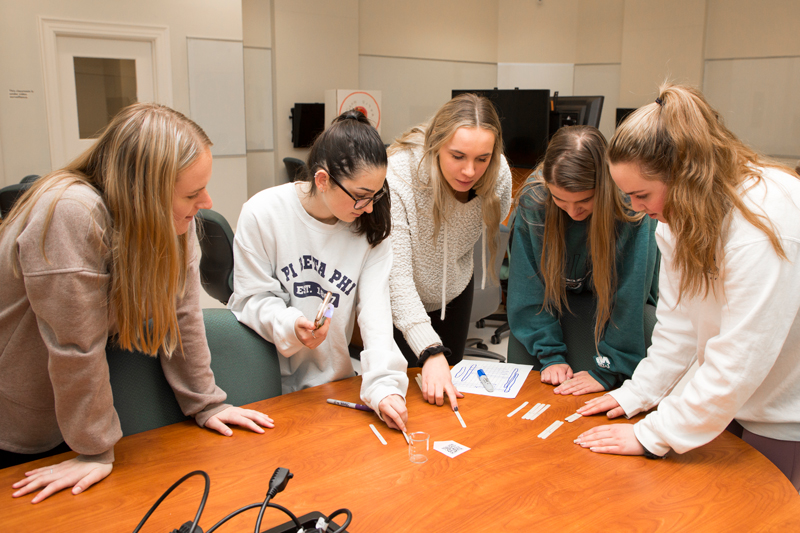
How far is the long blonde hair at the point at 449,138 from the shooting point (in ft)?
6.06

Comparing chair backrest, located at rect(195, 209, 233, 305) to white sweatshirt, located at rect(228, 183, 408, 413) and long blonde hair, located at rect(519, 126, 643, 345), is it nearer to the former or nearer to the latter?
white sweatshirt, located at rect(228, 183, 408, 413)

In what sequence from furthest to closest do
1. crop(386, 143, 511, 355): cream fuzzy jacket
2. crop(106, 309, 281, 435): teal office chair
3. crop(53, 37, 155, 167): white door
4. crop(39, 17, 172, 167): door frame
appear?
crop(53, 37, 155, 167): white door, crop(39, 17, 172, 167): door frame, crop(386, 143, 511, 355): cream fuzzy jacket, crop(106, 309, 281, 435): teal office chair

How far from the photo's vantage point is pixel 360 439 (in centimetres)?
138

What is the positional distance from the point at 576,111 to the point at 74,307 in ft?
13.1

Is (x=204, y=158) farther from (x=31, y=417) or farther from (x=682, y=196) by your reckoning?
(x=682, y=196)

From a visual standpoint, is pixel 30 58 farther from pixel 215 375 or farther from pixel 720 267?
pixel 720 267

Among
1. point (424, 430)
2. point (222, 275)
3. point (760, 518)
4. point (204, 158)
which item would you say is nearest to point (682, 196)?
point (760, 518)

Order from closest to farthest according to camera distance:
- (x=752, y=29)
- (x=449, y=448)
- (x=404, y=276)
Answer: (x=449, y=448), (x=404, y=276), (x=752, y=29)

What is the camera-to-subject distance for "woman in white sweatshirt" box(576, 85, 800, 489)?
118 cm

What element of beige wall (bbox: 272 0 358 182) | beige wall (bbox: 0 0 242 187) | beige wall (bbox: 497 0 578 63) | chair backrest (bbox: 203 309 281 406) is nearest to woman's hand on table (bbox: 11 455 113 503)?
chair backrest (bbox: 203 309 281 406)

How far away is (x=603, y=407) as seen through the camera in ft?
5.01

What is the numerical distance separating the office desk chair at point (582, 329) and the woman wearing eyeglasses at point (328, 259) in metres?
0.64

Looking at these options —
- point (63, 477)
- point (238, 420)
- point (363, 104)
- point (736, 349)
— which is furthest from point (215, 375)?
point (363, 104)

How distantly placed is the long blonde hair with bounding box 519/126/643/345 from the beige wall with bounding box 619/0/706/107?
4578mm
